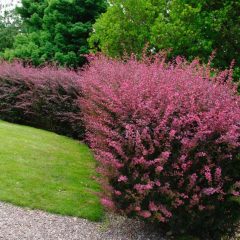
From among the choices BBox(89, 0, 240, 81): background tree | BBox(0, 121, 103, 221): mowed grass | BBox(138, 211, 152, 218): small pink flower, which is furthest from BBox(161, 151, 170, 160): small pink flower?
BBox(89, 0, 240, 81): background tree

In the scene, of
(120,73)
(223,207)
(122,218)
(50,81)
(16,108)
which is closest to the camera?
(223,207)

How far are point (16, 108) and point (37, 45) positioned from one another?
7634mm

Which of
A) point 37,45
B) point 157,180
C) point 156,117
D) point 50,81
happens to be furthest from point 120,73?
point 37,45

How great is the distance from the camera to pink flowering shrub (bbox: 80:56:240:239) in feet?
17.5

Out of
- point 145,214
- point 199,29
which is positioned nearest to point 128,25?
point 199,29

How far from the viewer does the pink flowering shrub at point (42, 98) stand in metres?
11.9

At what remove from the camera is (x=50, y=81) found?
12336 millimetres

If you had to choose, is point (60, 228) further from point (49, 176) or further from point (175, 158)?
point (49, 176)

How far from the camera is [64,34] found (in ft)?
64.7

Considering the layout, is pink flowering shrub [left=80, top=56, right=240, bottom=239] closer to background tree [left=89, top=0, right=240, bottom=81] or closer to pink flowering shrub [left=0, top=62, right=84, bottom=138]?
background tree [left=89, top=0, right=240, bottom=81]

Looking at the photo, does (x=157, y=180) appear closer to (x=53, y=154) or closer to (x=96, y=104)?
(x=96, y=104)

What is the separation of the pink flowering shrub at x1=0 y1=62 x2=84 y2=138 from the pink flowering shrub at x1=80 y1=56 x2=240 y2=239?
5.24 metres

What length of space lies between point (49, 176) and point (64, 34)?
12713mm

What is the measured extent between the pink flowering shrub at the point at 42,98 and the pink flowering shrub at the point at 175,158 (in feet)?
17.2
